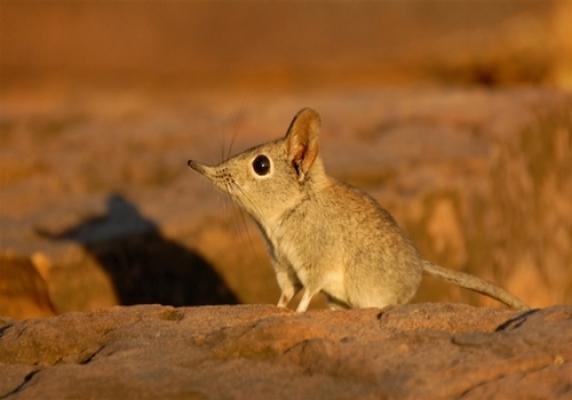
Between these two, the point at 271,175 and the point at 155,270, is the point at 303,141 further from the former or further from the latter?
the point at 155,270

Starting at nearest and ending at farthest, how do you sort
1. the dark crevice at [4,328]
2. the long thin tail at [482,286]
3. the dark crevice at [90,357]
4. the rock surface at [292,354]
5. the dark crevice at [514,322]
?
1. the rock surface at [292,354]
2. the dark crevice at [90,357]
3. the dark crevice at [514,322]
4. the dark crevice at [4,328]
5. the long thin tail at [482,286]

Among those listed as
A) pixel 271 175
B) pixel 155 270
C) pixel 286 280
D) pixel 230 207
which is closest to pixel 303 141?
pixel 271 175

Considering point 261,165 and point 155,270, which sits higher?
point 261,165

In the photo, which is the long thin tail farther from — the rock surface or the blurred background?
the blurred background

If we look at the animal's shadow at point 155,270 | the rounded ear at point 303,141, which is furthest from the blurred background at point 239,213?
the rounded ear at point 303,141

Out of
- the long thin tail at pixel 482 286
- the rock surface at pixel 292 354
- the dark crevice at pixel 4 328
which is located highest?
the dark crevice at pixel 4 328

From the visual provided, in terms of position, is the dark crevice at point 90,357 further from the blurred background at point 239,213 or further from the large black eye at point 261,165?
the blurred background at point 239,213

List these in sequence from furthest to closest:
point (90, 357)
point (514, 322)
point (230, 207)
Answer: point (230, 207)
point (514, 322)
point (90, 357)

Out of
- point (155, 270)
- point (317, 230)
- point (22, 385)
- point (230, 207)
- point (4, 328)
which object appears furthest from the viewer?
point (230, 207)
